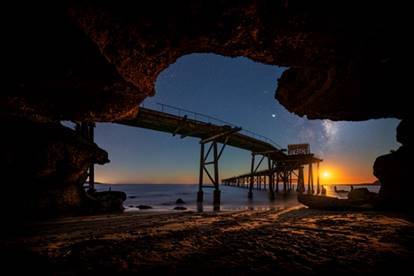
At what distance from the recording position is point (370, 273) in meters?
1.96

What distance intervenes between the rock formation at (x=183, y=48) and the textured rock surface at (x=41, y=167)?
4.32ft

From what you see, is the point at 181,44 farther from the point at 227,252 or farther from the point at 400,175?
the point at 400,175

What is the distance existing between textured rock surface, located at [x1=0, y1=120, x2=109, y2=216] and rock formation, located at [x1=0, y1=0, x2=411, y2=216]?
1315 mm

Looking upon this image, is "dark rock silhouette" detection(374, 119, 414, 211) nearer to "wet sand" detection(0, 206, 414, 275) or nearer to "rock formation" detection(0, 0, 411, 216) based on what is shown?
"rock formation" detection(0, 0, 411, 216)

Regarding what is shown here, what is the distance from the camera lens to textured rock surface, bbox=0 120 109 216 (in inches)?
266

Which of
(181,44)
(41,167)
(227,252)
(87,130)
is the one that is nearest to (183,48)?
(181,44)

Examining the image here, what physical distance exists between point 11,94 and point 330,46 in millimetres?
6164

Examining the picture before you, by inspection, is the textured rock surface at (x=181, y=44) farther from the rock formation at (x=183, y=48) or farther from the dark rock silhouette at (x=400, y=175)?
the dark rock silhouette at (x=400, y=175)

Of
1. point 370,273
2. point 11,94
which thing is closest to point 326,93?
point 370,273

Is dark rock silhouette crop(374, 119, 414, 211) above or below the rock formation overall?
below

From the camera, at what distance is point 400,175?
6.04 m

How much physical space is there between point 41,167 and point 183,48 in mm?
6467

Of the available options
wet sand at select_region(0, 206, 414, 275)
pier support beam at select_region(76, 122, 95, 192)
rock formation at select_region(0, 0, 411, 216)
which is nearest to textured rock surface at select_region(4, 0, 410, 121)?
rock formation at select_region(0, 0, 411, 216)

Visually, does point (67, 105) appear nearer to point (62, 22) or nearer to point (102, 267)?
point (62, 22)
